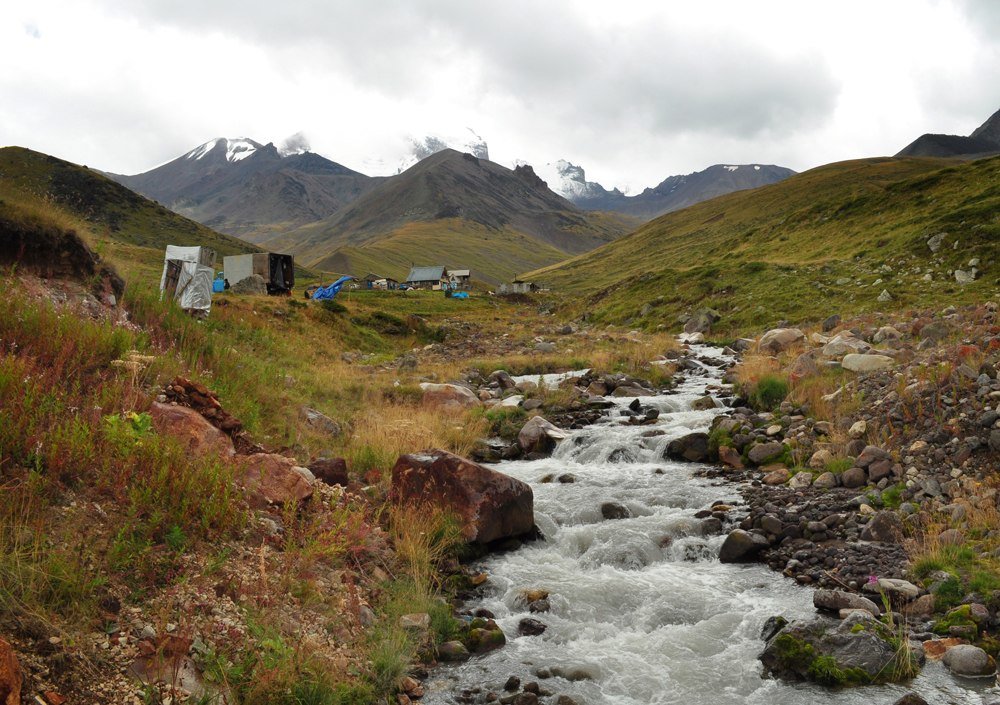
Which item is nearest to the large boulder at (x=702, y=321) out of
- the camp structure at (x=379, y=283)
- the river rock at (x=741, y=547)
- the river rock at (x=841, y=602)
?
the river rock at (x=741, y=547)

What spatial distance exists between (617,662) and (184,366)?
25.1ft

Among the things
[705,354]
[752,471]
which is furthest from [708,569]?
[705,354]

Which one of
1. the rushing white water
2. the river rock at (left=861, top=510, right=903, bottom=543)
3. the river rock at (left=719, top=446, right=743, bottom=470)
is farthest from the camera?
the river rock at (left=719, top=446, right=743, bottom=470)

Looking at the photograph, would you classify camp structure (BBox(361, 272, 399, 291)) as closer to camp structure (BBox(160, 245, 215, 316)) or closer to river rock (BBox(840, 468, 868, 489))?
camp structure (BBox(160, 245, 215, 316))

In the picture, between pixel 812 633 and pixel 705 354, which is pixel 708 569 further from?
pixel 705 354

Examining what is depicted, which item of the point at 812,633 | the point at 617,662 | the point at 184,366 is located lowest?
the point at 617,662

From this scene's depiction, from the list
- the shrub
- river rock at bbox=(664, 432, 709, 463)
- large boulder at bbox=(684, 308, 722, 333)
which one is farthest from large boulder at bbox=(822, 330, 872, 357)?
large boulder at bbox=(684, 308, 722, 333)

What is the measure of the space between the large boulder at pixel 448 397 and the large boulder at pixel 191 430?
9.70 metres

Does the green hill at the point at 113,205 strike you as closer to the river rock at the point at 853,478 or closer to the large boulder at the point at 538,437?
the large boulder at the point at 538,437

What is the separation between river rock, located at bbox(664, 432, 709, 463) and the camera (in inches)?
530

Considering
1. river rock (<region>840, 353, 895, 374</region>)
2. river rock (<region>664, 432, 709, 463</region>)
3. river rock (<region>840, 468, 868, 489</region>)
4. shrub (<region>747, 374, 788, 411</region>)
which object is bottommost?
river rock (<region>664, 432, 709, 463</region>)

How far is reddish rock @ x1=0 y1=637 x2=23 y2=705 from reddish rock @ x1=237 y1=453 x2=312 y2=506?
3276 mm

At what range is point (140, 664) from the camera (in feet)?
14.6

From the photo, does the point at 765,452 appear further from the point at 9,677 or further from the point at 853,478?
the point at 9,677
